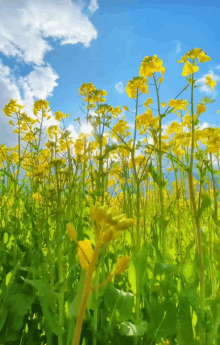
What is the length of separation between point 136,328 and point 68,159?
4.27 feet

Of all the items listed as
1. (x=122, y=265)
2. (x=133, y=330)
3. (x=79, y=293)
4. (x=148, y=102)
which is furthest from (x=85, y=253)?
(x=148, y=102)

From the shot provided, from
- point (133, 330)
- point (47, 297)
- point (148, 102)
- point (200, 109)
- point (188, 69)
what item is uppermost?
point (148, 102)

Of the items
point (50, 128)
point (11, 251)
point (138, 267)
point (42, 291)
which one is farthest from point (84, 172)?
point (50, 128)

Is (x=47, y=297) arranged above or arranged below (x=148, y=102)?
below

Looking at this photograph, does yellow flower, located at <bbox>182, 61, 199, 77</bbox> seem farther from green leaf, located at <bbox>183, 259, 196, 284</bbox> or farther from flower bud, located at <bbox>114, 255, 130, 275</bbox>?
flower bud, located at <bbox>114, 255, 130, 275</bbox>

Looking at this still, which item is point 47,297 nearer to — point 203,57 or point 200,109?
point 200,109

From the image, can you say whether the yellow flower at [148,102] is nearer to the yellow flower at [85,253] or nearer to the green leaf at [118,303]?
the green leaf at [118,303]

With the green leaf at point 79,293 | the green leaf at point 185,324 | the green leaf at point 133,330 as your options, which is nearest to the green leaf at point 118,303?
the green leaf at point 133,330

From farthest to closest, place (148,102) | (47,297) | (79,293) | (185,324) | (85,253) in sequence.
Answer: (148,102) → (185,324) → (47,297) → (79,293) → (85,253)

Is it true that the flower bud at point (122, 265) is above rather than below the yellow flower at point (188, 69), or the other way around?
below

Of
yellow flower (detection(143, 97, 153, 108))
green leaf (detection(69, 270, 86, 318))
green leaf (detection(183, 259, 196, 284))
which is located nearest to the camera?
green leaf (detection(69, 270, 86, 318))

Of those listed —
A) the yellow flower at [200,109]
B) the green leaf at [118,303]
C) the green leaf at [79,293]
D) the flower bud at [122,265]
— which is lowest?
the green leaf at [118,303]

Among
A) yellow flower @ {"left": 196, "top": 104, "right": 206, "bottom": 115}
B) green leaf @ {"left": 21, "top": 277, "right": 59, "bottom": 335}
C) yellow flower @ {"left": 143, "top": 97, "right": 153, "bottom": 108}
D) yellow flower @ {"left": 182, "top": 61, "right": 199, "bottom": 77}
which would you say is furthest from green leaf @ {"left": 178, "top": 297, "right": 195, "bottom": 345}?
yellow flower @ {"left": 143, "top": 97, "right": 153, "bottom": 108}

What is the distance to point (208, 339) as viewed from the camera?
1295 mm
